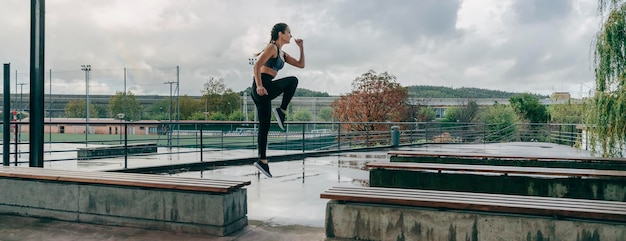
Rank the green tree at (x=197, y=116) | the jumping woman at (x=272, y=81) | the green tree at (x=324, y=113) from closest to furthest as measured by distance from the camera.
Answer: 1. the jumping woman at (x=272, y=81)
2. the green tree at (x=197, y=116)
3. the green tree at (x=324, y=113)

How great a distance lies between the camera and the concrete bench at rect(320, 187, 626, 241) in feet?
9.20

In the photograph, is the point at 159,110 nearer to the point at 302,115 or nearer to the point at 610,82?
the point at 302,115

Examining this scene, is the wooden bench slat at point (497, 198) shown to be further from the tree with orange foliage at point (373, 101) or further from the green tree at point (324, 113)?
the green tree at point (324, 113)

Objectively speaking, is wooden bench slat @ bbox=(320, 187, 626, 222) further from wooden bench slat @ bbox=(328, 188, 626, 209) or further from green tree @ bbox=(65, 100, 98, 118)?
green tree @ bbox=(65, 100, 98, 118)

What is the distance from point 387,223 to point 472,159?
3.93 m

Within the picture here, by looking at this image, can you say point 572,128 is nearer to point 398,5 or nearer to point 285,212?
point 398,5

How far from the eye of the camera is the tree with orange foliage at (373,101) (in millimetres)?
34750

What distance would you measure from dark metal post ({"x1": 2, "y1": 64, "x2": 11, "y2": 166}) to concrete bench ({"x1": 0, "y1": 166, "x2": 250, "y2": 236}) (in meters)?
1.83

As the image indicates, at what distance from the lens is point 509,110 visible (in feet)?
155

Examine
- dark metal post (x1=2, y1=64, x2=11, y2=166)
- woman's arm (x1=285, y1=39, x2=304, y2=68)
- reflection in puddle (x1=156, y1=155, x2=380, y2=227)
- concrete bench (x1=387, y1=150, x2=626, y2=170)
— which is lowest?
reflection in puddle (x1=156, y1=155, x2=380, y2=227)

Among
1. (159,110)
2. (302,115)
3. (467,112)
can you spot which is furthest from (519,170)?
(467,112)

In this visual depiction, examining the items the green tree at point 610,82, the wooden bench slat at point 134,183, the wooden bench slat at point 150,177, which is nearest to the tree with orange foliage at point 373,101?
the green tree at point 610,82

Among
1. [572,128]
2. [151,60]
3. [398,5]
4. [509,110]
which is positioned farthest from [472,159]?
[509,110]

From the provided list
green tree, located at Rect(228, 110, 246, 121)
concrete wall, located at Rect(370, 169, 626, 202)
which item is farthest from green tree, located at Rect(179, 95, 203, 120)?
concrete wall, located at Rect(370, 169, 626, 202)
